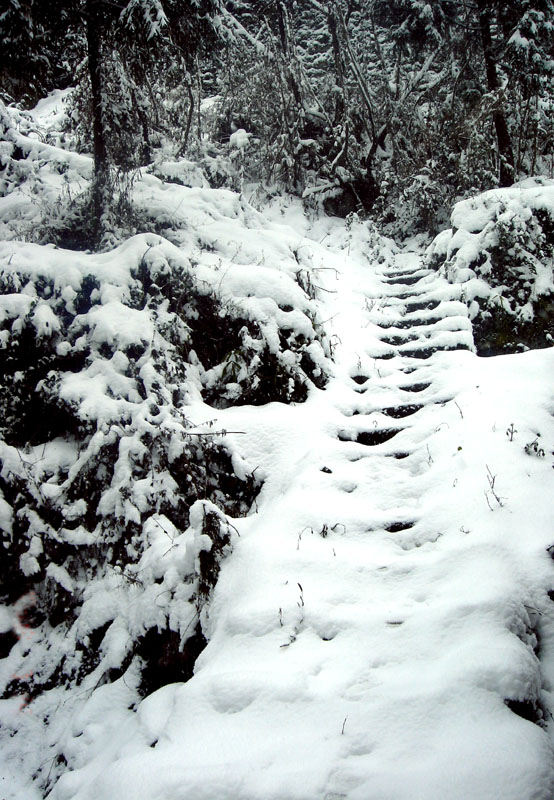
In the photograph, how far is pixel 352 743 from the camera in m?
1.93

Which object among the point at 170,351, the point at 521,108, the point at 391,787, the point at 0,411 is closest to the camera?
the point at 391,787

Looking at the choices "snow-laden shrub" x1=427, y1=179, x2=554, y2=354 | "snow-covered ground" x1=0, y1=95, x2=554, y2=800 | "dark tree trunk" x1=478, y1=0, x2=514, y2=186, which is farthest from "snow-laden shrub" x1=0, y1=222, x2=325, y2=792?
"dark tree trunk" x1=478, y1=0, x2=514, y2=186

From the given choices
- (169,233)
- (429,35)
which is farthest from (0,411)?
(429,35)

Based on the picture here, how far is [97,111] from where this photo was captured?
6059mm

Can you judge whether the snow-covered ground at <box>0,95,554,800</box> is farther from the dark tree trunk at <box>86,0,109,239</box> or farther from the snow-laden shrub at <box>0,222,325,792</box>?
the dark tree trunk at <box>86,0,109,239</box>

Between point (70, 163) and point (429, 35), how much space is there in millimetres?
9283

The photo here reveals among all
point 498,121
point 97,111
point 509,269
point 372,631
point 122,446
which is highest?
point 498,121

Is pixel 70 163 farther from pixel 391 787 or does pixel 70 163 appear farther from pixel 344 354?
pixel 391 787

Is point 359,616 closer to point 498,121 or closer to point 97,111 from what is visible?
point 97,111

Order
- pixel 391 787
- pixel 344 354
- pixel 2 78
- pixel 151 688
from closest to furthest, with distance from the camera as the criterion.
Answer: pixel 391 787
pixel 151 688
pixel 2 78
pixel 344 354

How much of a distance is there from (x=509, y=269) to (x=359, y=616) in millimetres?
5904

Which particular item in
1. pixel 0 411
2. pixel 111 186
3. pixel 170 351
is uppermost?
pixel 111 186

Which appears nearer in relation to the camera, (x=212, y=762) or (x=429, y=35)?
(x=212, y=762)

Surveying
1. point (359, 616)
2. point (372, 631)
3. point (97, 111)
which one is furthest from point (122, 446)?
point (97, 111)
